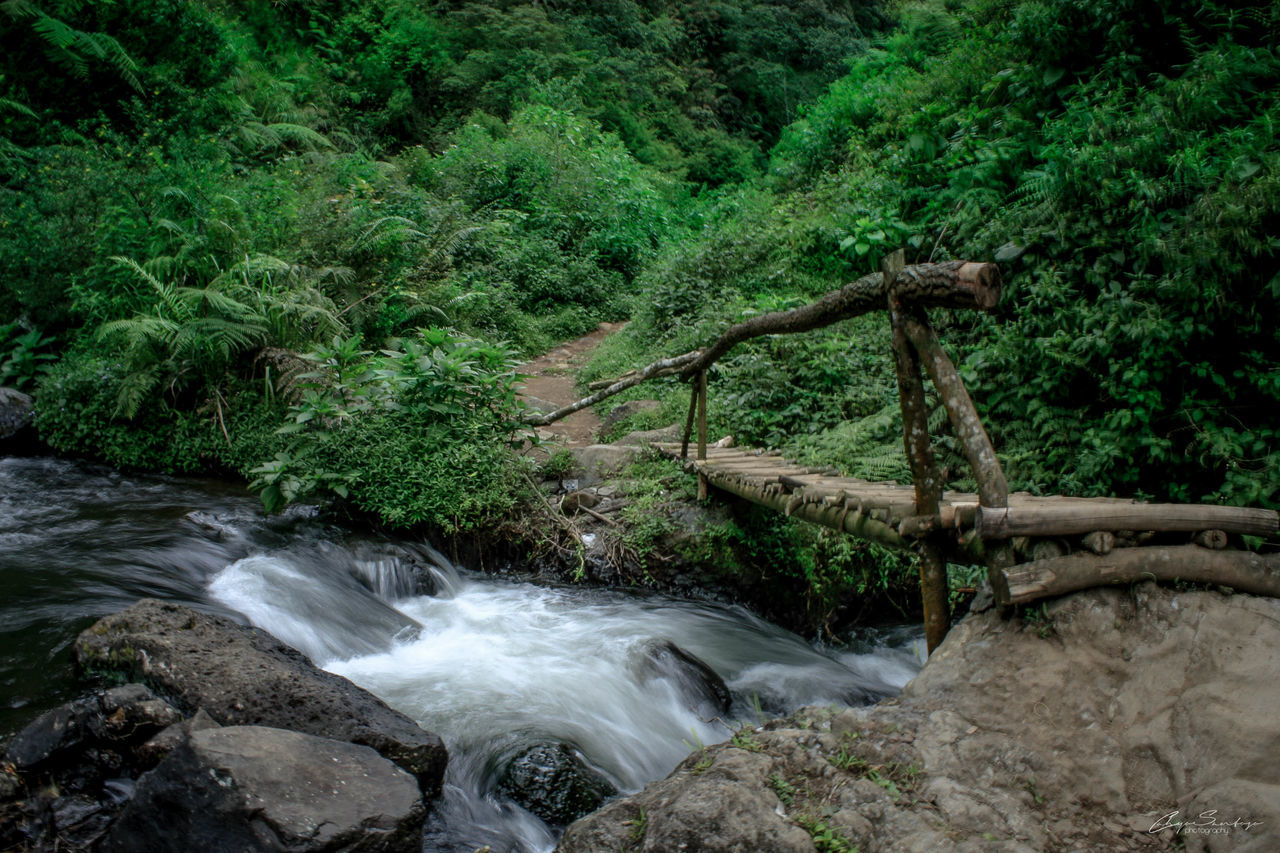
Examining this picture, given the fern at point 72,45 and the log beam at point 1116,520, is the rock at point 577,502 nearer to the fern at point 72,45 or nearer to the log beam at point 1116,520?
the log beam at point 1116,520

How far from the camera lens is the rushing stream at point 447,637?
415 centimetres

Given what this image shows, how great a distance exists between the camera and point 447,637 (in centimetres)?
544

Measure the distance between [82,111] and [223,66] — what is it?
2.26 metres

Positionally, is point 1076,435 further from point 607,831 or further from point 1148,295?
point 607,831

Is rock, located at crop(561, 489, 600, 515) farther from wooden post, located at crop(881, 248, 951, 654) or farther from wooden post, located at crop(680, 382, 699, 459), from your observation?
wooden post, located at crop(881, 248, 951, 654)

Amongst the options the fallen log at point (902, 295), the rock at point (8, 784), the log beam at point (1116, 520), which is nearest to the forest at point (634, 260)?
the fallen log at point (902, 295)

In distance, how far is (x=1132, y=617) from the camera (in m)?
2.86

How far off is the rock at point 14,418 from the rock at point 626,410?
20.3 feet

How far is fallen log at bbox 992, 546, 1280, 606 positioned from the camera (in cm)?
285

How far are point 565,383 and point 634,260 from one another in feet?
17.0

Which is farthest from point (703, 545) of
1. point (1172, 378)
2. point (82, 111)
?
point (82, 111)

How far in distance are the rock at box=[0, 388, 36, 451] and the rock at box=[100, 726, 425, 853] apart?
23.6 feet

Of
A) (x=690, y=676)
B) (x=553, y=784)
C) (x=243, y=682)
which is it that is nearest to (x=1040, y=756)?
(x=553, y=784)

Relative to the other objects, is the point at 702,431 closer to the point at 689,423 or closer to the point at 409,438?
the point at 689,423
